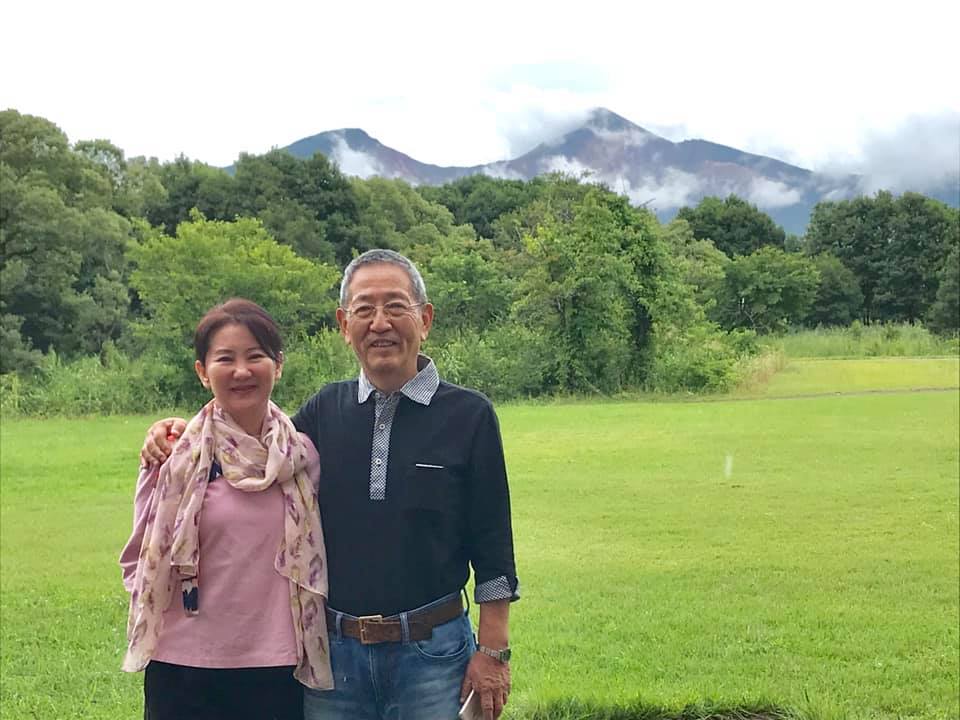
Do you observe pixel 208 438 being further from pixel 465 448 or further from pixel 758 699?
pixel 758 699

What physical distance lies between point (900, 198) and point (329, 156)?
22.3 meters

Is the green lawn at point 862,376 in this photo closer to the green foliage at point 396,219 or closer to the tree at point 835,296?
the green foliage at point 396,219

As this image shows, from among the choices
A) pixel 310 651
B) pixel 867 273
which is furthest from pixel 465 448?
pixel 867 273

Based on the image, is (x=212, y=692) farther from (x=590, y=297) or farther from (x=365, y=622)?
(x=590, y=297)

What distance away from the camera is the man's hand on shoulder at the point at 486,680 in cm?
194

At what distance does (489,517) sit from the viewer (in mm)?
1938

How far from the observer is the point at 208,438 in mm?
1876

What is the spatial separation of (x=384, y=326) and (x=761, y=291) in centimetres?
2765

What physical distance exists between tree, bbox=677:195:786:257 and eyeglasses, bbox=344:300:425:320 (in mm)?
33722

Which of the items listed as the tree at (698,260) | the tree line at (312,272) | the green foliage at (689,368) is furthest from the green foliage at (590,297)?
the tree at (698,260)

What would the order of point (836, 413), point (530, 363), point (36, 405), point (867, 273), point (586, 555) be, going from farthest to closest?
point (867, 273) → point (530, 363) → point (36, 405) → point (836, 413) → point (586, 555)

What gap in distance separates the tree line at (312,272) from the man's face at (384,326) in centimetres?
1385

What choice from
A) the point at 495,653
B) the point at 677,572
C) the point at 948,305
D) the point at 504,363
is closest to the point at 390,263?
the point at 495,653

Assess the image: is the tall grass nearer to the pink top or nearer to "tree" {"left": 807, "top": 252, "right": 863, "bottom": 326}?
"tree" {"left": 807, "top": 252, "right": 863, "bottom": 326}
